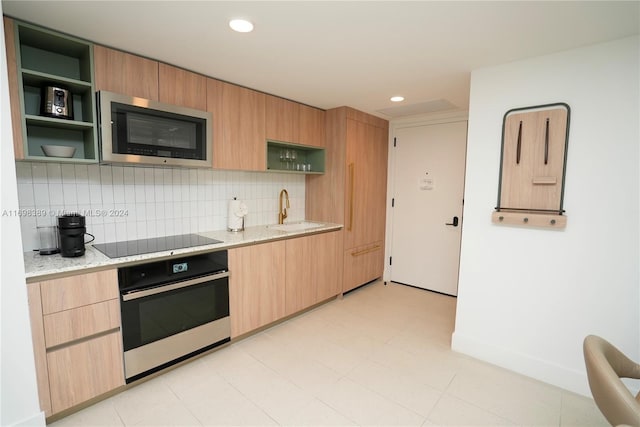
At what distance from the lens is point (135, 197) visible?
2434mm

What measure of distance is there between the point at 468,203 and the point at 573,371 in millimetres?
1327

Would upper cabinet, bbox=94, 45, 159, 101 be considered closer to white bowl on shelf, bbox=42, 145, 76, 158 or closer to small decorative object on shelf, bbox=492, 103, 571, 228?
white bowl on shelf, bbox=42, 145, 76, 158

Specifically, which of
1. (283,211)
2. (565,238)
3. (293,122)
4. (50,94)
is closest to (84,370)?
(50,94)

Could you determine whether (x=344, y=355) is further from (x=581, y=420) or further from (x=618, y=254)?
(x=618, y=254)

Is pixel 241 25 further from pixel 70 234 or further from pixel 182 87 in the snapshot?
pixel 70 234

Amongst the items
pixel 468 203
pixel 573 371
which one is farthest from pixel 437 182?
pixel 573 371

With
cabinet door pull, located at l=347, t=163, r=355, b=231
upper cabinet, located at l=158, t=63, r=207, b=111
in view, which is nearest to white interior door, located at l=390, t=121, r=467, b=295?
cabinet door pull, located at l=347, t=163, r=355, b=231

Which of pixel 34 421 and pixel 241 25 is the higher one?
pixel 241 25

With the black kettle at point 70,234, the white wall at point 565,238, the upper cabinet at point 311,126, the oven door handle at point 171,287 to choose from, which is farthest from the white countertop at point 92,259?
the white wall at point 565,238

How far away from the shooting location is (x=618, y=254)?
187 cm

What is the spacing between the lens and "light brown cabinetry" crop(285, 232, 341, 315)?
2.97 metres

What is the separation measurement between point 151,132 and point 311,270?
1.93 metres

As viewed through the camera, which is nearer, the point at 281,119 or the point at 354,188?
the point at 281,119

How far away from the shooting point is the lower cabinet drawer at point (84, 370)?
1677 millimetres
